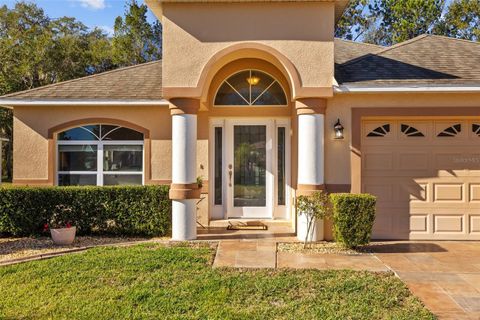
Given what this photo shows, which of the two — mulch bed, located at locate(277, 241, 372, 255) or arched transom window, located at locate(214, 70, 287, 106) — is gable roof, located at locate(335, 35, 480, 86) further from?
mulch bed, located at locate(277, 241, 372, 255)

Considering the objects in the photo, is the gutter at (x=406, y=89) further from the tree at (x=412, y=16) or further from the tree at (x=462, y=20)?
the tree at (x=412, y=16)

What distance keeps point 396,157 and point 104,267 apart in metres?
6.55

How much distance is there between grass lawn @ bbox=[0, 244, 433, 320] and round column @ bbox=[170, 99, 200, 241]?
5.01 feet

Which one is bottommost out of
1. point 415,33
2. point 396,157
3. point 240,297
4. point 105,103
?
Result: point 240,297

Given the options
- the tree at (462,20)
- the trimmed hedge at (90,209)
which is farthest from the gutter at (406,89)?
the tree at (462,20)

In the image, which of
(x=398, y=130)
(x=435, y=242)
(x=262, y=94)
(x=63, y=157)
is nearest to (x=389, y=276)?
(x=435, y=242)

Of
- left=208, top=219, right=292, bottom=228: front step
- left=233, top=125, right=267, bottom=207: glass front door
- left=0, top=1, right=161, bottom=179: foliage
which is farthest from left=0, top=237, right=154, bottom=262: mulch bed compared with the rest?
left=0, top=1, right=161, bottom=179: foliage

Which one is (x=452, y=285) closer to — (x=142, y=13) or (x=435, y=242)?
(x=435, y=242)

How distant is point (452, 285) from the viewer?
5.52m

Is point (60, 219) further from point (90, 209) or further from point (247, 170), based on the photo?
point (247, 170)

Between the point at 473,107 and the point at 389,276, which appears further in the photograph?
the point at 473,107

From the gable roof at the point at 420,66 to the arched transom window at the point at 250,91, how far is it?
169 cm

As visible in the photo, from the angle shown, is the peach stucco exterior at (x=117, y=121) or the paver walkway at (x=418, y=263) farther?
the peach stucco exterior at (x=117, y=121)

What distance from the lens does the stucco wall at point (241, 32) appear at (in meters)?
8.13
